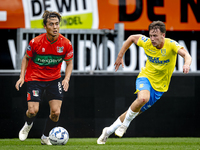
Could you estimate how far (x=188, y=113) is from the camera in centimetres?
852

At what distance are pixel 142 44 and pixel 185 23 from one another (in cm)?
399

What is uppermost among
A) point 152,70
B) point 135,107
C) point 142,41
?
point 142,41

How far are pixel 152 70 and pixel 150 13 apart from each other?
3810 mm

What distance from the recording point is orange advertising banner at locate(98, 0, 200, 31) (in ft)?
33.9

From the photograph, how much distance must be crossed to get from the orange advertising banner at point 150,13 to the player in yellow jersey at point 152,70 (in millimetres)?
3472

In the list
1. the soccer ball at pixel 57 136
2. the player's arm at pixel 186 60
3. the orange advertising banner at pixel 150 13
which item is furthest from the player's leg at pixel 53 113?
the orange advertising banner at pixel 150 13

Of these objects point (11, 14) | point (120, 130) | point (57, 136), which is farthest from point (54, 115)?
point (11, 14)

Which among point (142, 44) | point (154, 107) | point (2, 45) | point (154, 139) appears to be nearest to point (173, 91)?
point (154, 107)

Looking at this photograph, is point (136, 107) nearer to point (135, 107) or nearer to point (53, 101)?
point (135, 107)

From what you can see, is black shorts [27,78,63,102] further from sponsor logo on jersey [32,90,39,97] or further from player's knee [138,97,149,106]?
player's knee [138,97,149,106]

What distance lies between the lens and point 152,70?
6930 millimetres

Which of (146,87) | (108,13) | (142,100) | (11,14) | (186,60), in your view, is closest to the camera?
(186,60)

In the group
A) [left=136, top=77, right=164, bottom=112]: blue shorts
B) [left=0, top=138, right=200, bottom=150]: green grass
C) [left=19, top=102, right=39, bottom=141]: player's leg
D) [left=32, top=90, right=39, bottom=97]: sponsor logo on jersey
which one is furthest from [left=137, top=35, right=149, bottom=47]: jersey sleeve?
[left=19, top=102, right=39, bottom=141]: player's leg

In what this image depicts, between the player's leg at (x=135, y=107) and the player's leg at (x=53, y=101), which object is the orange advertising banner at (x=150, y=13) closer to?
the player's leg at (x=53, y=101)
